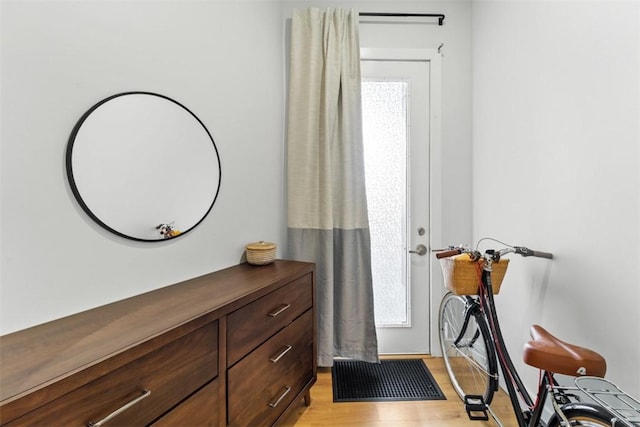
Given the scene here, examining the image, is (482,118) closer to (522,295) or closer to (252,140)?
(522,295)

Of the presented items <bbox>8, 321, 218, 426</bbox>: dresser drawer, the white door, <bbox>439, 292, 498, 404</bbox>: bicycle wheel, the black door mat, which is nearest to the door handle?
the white door

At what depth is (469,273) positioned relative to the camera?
1413 mm

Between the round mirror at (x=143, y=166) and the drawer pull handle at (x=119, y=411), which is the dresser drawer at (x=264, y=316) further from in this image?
A: the round mirror at (x=143, y=166)

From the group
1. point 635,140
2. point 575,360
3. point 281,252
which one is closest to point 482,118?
point 635,140

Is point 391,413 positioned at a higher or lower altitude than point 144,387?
lower

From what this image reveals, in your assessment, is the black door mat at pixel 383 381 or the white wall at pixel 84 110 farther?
the black door mat at pixel 383 381

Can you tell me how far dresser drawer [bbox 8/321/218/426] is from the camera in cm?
63

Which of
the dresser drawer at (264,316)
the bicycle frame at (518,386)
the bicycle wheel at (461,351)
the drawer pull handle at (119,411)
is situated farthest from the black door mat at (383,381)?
the drawer pull handle at (119,411)

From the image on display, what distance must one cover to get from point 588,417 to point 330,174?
1572mm

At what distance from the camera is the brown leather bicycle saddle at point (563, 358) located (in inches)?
37.3

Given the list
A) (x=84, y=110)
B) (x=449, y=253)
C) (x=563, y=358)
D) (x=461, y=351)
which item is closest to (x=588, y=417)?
(x=563, y=358)

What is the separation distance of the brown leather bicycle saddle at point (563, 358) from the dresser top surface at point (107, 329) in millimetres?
1033

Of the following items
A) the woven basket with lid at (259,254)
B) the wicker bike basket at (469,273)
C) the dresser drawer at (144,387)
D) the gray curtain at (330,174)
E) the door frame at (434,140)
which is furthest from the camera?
the door frame at (434,140)

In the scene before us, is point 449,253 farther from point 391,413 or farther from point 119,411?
point 119,411
